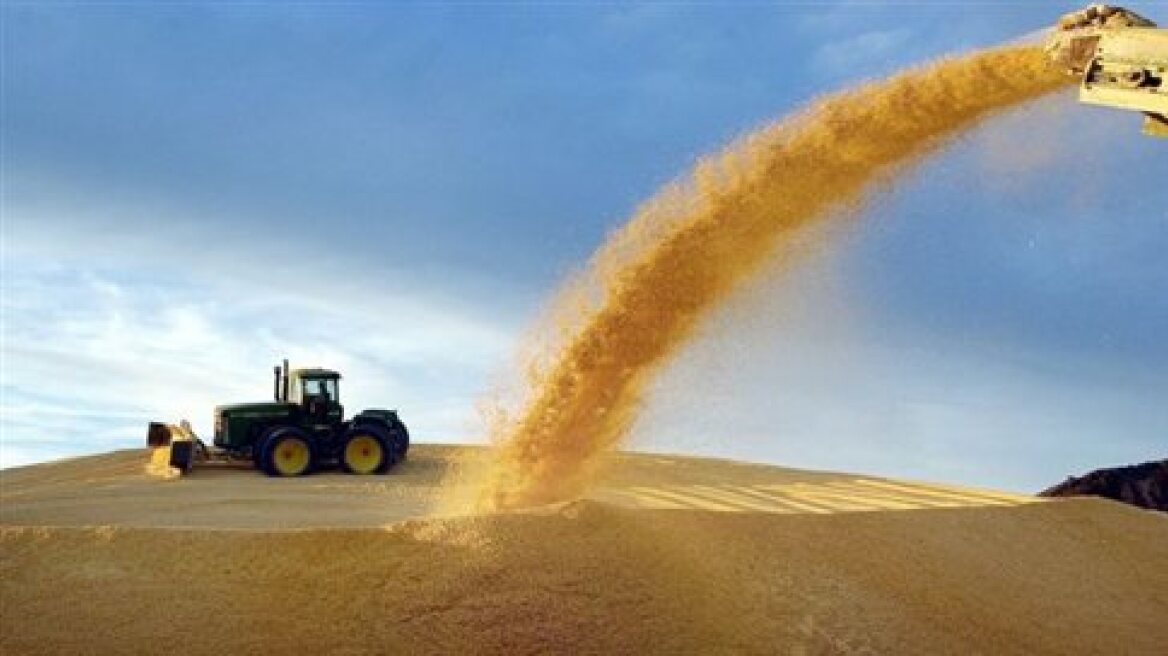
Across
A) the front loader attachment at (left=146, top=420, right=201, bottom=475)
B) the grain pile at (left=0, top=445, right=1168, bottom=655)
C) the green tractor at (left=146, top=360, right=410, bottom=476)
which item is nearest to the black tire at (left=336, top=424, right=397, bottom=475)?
the green tractor at (left=146, top=360, right=410, bottom=476)

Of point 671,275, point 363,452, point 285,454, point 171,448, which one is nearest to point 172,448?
point 171,448

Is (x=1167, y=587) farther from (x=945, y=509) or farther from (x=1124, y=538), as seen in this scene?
(x=945, y=509)

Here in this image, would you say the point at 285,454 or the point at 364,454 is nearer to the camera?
the point at 285,454

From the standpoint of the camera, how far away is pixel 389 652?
794 cm

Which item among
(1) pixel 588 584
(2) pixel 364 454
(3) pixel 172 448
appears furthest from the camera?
(2) pixel 364 454

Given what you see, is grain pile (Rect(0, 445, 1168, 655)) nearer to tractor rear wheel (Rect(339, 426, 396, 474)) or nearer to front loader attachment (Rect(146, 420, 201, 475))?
front loader attachment (Rect(146, 420, 201, 475))

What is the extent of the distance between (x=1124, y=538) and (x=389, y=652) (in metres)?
7.65

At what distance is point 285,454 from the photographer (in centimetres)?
1786

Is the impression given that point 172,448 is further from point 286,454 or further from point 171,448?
point 286,454

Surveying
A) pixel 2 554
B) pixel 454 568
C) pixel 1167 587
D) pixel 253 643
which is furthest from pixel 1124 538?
pixel 2 554

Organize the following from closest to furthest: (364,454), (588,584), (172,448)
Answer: (588,584) < (172,448) < (364,454)

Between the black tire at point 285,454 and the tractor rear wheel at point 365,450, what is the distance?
0.54m

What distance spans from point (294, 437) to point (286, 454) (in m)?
0.26

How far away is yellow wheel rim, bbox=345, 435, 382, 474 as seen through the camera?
18141 millimetres
